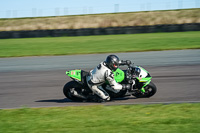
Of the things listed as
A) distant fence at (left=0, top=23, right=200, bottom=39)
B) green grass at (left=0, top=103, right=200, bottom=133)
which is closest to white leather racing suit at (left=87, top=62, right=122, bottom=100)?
green grass at (left=0, top=103, right=200, bottom=133)

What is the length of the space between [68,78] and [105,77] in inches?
175

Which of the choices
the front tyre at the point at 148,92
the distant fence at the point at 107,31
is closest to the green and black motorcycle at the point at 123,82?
the front tyre at the point at 148,92

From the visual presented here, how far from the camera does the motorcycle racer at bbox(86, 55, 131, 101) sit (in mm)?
8547

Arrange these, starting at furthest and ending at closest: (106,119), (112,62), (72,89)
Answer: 1. (72,89)
2. (112,62)
3. (106,119)

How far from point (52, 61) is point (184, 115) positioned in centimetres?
1116

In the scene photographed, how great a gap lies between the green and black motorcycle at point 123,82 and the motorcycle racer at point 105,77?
6.1 inches

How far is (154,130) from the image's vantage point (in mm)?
6066

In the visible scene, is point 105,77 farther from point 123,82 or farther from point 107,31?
point 107,31

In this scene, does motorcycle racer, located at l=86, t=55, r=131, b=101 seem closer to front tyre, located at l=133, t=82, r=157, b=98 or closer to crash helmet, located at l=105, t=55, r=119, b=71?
crash helmet, located at l=105, t=55, r=119, b=71

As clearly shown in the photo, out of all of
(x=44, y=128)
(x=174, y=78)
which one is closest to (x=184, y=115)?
(x=44, y=128)

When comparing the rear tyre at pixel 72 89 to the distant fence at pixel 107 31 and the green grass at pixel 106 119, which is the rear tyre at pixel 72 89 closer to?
the green grass at pixel 106 119

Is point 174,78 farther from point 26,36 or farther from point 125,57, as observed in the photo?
point 26,36

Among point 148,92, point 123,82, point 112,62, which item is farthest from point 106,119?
point 148,92

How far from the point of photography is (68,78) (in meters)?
12.9
